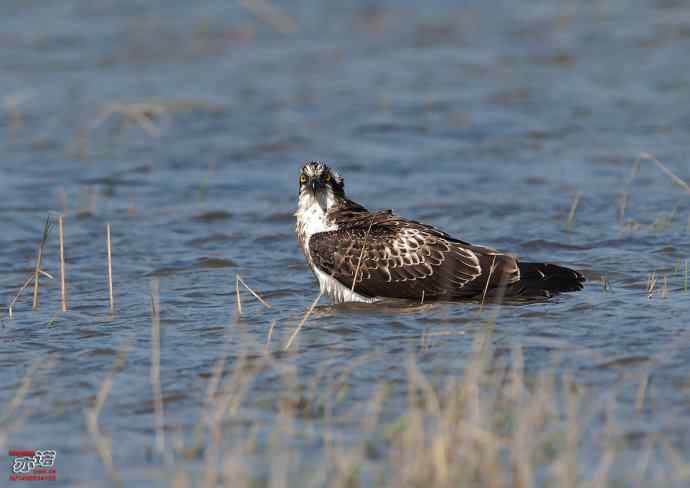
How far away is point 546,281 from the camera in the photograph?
30.0 ft

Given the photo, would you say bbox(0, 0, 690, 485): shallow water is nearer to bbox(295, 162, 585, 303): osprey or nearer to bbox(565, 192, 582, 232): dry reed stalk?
bbox(565, 192, 582, 232): dry reed stalk

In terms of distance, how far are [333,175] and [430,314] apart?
1.62 metres

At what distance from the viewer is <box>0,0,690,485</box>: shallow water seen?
24.5 feet

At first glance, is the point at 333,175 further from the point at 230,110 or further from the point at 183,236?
the point at 230,110

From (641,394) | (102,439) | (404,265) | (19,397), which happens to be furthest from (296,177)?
(102,439)

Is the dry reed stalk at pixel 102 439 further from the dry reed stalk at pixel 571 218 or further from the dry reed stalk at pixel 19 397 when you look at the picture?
the dry reed stalk at pixel 571 218

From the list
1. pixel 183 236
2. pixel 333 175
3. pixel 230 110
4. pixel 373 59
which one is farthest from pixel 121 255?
pixel 373 59

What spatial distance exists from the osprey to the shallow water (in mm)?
193

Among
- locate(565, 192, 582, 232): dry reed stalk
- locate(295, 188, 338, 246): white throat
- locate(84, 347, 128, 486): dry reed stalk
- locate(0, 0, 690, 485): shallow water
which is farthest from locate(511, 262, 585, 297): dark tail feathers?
locate(84, 347, 128, 486): dry reed stalk

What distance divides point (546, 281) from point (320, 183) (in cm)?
199

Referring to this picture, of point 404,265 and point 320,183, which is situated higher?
point 320,183

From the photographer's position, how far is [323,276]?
9633 mm

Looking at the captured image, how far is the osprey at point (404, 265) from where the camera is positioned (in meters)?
9.22

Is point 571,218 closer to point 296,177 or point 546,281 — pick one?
point 546,281
